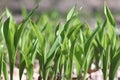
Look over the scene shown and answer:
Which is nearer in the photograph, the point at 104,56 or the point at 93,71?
the point at 104,56

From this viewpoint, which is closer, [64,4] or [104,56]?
[104,56]

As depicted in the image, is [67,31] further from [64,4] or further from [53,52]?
[64,4]

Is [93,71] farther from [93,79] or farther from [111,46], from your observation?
[111,46]

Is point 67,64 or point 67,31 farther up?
point 67,31

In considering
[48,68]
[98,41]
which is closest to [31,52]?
[48,68]

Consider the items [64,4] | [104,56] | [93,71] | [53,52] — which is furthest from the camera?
[64,4]

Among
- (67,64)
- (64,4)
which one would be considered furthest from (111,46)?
(64,4)

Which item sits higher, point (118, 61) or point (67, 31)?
point (67, 31)

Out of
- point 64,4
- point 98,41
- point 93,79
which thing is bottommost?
point 93,79

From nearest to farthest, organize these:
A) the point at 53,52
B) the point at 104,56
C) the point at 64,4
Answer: the point at 53,52 → the point at 104,56 → the point at 64,4
